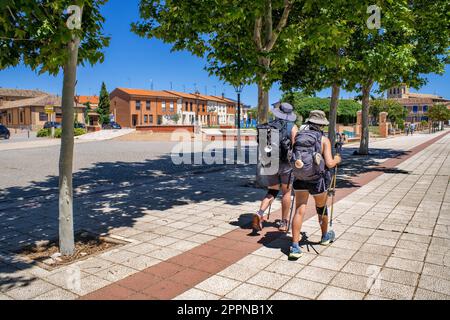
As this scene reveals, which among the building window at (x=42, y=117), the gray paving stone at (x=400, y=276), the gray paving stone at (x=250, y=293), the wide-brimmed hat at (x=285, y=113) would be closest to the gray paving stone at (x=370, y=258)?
the gray paving stone at (x=400, y=276)

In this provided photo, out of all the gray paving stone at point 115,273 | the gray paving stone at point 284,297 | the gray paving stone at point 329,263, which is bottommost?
the gray paving stone at point 115,273

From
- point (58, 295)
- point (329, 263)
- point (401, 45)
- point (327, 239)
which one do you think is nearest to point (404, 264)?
point (329, 263)

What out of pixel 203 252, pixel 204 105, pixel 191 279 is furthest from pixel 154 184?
pixel 204 105

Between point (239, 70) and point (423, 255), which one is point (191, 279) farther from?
point (239, 70)

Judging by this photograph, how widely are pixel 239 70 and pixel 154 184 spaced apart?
4.06 metres

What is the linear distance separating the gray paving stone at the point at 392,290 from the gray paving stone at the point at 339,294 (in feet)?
0.58

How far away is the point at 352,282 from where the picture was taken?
12.4 feet

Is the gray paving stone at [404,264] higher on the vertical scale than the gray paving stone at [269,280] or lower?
higher

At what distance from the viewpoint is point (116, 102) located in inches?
2943

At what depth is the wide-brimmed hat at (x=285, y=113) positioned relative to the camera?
5184 millimetres

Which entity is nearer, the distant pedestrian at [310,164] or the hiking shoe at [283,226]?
the distant pedestrian at [310,164]

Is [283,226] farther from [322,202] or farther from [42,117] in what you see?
[42,117]

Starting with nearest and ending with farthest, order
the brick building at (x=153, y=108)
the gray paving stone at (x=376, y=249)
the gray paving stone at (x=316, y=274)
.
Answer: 1. the gray paving stone at (x=316, y=274)
2. the gray paving stone at (x=376, y=249)
3. the brick building at (x=153, y=108)

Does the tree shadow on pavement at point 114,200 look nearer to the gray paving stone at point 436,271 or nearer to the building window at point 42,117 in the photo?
the gray paving stone at point 436,271
